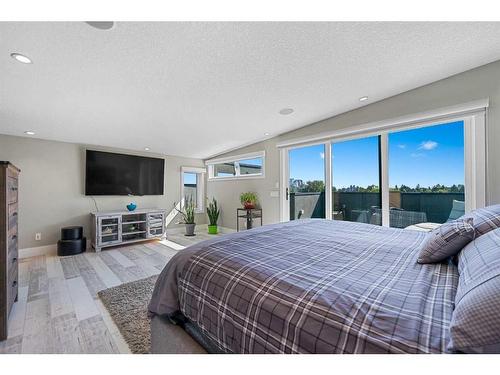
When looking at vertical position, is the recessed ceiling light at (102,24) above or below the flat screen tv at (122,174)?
above

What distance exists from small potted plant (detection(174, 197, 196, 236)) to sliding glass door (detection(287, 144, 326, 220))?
2.38m

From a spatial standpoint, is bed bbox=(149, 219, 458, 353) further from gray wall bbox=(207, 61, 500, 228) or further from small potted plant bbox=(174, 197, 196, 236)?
small potted plant bbox=(174, 197, 196, 236)

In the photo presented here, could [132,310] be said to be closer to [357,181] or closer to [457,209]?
[357,181]

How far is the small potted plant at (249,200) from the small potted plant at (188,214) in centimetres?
135

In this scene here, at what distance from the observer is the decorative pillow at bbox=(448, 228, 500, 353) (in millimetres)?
565

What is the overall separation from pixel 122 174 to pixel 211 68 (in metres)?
3.27

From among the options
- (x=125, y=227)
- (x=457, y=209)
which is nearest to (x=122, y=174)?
(x=125, y=227)

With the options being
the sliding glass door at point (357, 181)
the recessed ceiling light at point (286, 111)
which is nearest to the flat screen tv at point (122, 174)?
the recessed ceiling light at point (286, 111)

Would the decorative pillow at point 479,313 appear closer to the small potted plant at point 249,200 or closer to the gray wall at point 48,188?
the small potted plant at point 249,200

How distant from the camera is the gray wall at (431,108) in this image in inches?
87.5
